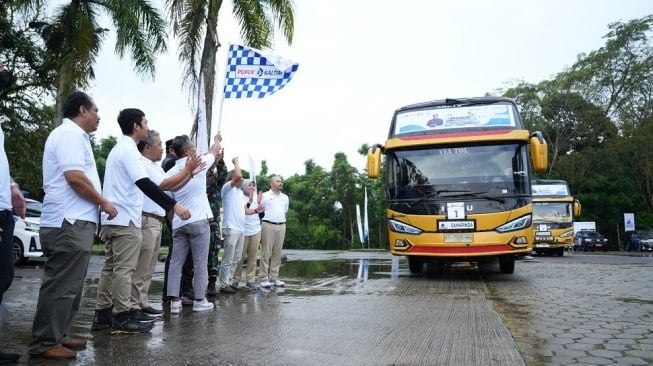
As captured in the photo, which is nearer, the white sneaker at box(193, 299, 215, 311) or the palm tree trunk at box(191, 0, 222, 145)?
the white sneaker at box(193, 299, 215, 311)

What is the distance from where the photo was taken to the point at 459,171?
924cm

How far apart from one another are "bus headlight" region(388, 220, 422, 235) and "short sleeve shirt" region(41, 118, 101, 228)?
6194mm

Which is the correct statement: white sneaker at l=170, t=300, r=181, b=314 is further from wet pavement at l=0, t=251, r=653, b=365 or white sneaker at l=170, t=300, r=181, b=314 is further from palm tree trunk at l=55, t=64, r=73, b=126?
palm tree trunk at l=55, t=64, r=73, b=126

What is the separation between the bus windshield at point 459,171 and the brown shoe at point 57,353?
670cm

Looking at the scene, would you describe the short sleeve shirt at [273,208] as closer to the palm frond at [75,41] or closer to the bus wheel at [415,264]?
the bus wheel at [415,264]

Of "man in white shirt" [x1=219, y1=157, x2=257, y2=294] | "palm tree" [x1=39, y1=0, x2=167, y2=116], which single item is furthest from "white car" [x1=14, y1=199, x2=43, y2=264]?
"man in white shirt" [x1=219, y1=157, x2=257, y2=294]

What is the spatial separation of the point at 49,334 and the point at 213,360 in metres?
1.16

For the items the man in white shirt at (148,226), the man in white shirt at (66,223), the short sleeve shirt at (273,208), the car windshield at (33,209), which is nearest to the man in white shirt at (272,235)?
the short sleeve shirt at (273,208)

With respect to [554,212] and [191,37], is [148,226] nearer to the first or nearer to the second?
[191,37]

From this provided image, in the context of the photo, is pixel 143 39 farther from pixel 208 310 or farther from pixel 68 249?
pixel 68 249

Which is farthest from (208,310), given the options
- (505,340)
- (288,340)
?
(505,340)

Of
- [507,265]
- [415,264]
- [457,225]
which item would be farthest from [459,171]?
[507,265]

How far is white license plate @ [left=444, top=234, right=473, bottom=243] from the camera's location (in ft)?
28.8

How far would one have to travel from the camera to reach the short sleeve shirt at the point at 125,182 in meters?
4.42
